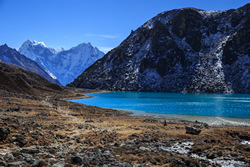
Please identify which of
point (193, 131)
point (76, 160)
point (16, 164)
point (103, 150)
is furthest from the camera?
point (193, 131)

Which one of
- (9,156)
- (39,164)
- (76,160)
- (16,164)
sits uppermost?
(9,156)

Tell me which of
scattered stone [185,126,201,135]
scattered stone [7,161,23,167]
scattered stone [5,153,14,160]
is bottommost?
scattered stone [185,126,201,135]

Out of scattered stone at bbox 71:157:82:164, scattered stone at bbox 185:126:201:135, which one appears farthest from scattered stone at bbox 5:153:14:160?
scattered stone at bbox 185:126:201:135

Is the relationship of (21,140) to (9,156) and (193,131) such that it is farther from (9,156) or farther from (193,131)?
(193,131)

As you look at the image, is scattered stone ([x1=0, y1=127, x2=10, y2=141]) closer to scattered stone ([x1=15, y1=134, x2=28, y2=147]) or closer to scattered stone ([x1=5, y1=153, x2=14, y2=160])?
scattered stone ([x1=15, y1=134, x2=28, y2=147])

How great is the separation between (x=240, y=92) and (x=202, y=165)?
16646 centimetres

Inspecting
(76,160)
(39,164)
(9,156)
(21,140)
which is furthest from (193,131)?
(9,156)

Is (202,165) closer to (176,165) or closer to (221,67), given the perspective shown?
(176,165)

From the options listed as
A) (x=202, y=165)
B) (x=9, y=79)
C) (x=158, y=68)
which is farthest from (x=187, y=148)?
(x=158, y=68)

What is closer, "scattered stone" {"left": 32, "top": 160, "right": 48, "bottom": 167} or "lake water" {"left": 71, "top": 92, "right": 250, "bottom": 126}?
"scattered stone" {"left": 32, "top": 160, "right": 48, "bottom": 167}

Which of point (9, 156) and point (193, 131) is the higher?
point (9, 156)

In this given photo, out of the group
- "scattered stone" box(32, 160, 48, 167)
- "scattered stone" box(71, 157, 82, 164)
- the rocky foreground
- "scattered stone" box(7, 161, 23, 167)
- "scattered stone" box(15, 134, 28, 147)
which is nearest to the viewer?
"scattered stone" box(7, 161, 23, 167)

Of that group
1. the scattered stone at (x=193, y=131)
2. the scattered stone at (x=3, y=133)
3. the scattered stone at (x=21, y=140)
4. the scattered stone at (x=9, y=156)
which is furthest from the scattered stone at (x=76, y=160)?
the scattered stone at (x=193, y=131)

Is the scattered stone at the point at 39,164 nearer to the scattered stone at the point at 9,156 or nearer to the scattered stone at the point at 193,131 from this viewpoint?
the scattered stone at the point at 9,156
